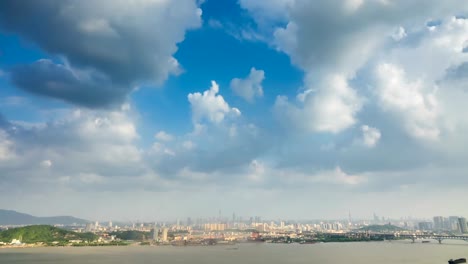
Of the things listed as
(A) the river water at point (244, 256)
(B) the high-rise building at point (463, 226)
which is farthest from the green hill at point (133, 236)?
(B) the high-rise building at point (463, 226)

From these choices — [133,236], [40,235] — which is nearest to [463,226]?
A: [133,236]

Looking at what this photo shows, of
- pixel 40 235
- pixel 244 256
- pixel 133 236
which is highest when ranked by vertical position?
pixel 244 256

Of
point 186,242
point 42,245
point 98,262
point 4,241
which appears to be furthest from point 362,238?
point 4,241

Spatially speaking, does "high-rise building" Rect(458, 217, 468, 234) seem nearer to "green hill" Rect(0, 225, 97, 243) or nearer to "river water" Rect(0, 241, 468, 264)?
"river water" Rect(0, 241, 468, 264)

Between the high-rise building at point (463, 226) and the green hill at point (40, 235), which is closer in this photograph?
the green hill at point (40, 235)

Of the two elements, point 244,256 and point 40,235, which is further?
point 40,235

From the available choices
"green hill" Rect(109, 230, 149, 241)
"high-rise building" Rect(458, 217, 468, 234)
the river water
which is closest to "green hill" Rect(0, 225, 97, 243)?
"green hill" Rect(109, 230, 149, 241)

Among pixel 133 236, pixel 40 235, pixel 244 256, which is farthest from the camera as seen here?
pixel 133 236

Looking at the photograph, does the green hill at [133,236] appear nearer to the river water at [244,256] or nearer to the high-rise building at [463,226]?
the river water at [244,256]

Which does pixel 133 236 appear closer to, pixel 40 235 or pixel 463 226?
pixel 40 235
